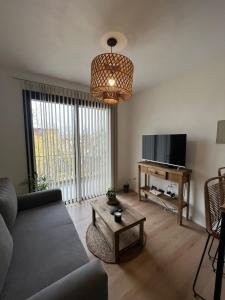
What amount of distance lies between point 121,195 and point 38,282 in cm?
255

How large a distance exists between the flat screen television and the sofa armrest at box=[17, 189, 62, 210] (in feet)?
5.84

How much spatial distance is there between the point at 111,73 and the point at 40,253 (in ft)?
5.43

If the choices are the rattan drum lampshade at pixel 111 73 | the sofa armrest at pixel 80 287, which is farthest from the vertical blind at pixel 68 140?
the sofa armrest at pixel 80 287

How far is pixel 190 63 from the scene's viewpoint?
2.09 meters

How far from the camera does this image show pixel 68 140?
9.16 ft

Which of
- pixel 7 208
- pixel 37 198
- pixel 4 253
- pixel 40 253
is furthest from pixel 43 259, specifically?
pixel 37 198

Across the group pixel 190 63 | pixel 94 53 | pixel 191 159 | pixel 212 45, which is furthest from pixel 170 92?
pixel 94 53

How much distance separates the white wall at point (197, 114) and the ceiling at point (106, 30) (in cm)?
26

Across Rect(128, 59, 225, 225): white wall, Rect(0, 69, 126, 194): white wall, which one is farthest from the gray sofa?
Rect(128, 59, 225, 225): white wall

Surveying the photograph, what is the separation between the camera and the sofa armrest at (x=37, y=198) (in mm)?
1885

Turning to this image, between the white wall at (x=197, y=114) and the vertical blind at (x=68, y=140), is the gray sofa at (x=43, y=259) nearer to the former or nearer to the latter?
the vertical blind at (x=68, y=140)

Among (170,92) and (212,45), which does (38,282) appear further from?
(170,92)

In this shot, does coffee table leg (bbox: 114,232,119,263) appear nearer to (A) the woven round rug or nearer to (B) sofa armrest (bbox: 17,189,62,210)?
(A) the woven round rug

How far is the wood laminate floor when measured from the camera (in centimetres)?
131
